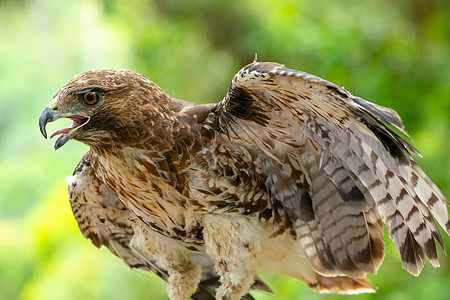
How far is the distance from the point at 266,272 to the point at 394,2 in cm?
362

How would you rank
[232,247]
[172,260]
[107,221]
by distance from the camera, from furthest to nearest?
[107,221]
[172,260]
[232,247]

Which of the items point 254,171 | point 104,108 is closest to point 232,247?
point 254,171

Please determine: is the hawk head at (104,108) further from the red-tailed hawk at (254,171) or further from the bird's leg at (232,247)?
the bird's leg at (232,247)

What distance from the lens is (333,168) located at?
203 centimetres

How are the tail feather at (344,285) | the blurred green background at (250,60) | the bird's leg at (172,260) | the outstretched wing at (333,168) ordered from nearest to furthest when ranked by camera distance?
1. the outstretched wing at (333,168)
2. the bird's leg at (172,260)
3. the tail feather at (344,285)
4. the blurred green background at (250,60)

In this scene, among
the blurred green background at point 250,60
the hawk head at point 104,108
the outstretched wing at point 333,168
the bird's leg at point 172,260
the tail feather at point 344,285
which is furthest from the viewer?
the blurred green background at point 250,60

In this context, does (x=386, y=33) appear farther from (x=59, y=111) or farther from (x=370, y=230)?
(x=59, y=111)

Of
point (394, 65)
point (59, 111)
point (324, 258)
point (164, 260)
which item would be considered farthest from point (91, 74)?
point (394, 65)

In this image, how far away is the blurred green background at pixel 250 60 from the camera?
480cm

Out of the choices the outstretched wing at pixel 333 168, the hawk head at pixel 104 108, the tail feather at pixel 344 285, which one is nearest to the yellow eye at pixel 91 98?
the hawk head at pixel 104 108

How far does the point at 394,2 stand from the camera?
538 cm

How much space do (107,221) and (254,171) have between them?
2.43ft

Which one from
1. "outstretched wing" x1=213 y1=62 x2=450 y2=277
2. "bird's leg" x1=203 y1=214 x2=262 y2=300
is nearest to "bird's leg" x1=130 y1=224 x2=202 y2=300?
"bird's leg" x1=203 y1=214 x2=262 y2=300

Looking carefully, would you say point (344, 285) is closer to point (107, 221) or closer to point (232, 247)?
point (232, 247)
